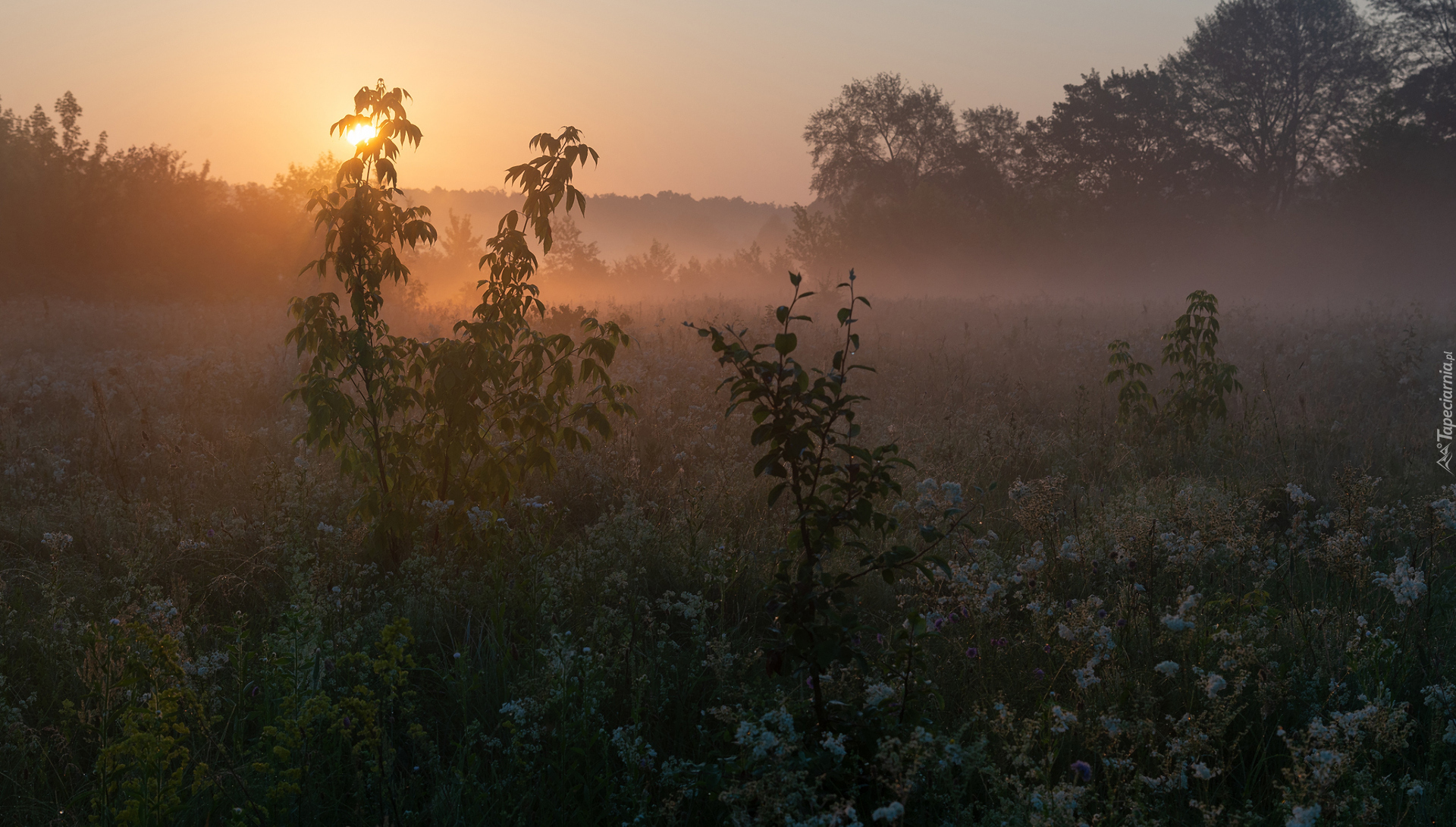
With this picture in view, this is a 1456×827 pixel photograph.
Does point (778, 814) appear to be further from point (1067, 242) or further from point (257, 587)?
point (1067, 242)

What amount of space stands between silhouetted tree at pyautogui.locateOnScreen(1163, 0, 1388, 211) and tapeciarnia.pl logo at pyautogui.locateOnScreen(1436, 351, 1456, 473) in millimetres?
29937

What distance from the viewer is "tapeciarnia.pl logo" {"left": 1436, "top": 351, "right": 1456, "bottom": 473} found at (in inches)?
240

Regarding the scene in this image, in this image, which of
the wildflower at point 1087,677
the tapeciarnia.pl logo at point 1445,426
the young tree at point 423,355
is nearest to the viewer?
the wildflower at point 1087,677

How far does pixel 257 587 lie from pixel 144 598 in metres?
0.47

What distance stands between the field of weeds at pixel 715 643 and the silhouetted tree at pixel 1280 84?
35077mm

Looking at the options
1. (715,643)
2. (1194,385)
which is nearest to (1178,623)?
(715,643)

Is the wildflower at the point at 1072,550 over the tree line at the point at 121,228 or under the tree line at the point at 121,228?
under

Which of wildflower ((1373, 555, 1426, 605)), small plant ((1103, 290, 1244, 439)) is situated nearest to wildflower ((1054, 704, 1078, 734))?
wildflower ((1373, 555, 1426, 605))

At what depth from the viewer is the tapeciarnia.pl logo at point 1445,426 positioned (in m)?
6.09

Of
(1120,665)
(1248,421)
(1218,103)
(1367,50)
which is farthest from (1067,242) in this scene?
(1120,665)

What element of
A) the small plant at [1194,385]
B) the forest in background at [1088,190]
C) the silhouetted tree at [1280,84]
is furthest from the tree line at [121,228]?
the silhouetted tree at [1280,84]

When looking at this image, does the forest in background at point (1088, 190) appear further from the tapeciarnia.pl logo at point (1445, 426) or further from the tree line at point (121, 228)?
the tapeciarnia.pl logo at point (1445, 426)

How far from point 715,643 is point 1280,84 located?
42.5 m

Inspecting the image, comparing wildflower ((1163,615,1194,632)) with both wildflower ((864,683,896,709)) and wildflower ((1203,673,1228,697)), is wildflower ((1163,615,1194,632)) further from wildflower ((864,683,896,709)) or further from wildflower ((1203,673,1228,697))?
wildflower ((864,683,896,709))
